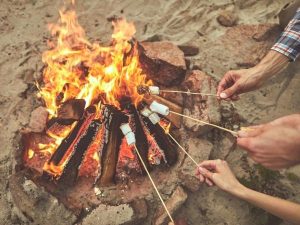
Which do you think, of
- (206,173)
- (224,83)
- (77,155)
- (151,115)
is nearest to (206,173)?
(206,173)

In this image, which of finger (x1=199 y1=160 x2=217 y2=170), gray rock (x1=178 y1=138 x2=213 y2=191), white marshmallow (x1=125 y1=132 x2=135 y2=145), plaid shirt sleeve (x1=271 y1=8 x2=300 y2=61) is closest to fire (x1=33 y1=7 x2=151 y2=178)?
white marshmallow (x1=125 y1=132 x2=135 y2=145)

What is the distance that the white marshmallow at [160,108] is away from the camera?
12.9 ft

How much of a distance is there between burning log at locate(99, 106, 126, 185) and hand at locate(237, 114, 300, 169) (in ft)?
4.44

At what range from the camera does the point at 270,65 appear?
3.93 m

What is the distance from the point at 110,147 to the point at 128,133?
266mm

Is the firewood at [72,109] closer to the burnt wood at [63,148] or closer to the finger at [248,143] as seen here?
the burnt wood at [63,148]

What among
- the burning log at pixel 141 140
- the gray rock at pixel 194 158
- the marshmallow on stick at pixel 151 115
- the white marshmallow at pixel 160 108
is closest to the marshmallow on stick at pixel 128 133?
the burning log at pixel 141 140

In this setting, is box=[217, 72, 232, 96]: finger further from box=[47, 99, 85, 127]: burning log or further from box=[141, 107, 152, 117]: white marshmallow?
box=[47, 99, 85, 127]: burning log

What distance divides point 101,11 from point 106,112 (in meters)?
2.66

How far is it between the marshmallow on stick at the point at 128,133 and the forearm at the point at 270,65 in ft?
5.05

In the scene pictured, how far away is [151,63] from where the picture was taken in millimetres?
4332

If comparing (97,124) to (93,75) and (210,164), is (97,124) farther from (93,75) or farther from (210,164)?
(210,164)

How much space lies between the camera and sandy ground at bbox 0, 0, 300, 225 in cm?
398

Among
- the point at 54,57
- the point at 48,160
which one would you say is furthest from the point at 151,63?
the point at 48,160
